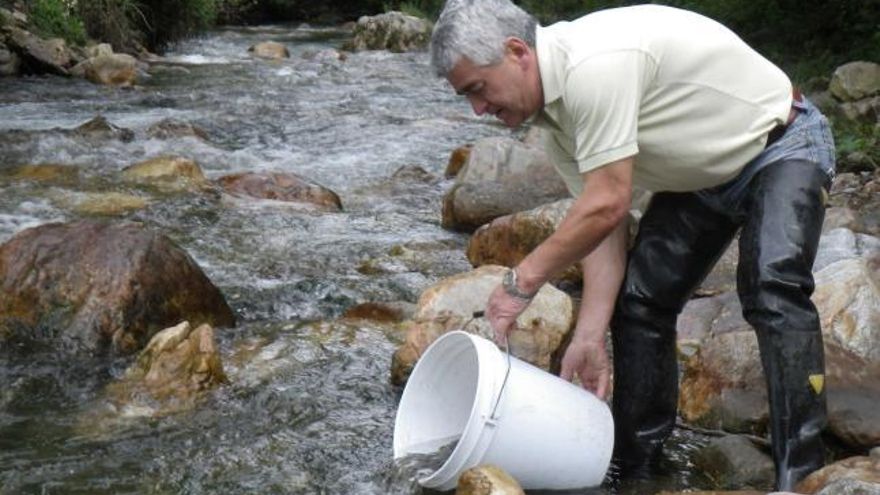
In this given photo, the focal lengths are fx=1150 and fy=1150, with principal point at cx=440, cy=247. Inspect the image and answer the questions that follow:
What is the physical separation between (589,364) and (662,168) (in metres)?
0.66

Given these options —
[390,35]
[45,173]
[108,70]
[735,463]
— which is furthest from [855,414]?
[390,35]

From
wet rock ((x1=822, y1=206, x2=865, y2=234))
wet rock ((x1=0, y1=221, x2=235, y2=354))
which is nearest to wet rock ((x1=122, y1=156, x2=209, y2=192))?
wet rock ((x1=0, y1=221, x2=235, y2=354))

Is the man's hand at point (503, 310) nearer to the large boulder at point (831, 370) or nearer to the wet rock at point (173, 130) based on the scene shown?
the large boulder at point (831, 370)

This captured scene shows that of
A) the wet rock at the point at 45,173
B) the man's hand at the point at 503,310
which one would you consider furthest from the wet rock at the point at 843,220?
the wet rock at the point at 45,173

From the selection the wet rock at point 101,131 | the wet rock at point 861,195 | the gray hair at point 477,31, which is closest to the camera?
the gray hair at point 477,31

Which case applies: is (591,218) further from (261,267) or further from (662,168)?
(261,267)

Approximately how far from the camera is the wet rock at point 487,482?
298 centimetres

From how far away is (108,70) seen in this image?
1380 cm

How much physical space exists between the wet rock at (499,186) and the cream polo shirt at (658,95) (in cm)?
399

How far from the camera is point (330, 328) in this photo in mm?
5164

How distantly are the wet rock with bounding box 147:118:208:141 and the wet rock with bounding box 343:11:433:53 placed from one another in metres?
9.97

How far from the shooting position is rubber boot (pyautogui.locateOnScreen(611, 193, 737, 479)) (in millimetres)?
3230

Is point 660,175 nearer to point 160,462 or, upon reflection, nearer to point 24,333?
point 160,462

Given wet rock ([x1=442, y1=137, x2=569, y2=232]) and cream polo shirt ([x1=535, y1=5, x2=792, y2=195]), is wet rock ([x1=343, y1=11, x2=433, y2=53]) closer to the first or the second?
wet rock ([x1=442, y1=137, x2=569, y2=232])
